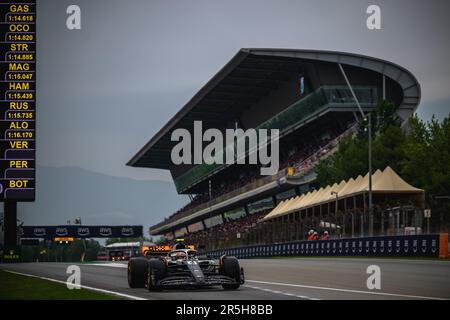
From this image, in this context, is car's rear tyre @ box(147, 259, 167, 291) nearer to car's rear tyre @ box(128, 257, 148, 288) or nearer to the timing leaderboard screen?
car's rear tyre @ box(128, 257, 148, 288)

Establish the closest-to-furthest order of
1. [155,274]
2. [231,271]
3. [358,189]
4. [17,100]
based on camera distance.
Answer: [155,274], [231,271], [17,100], [358,189]

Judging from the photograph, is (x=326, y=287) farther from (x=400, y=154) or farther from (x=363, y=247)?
(x=400, y=154)

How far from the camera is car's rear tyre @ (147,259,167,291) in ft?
65.5

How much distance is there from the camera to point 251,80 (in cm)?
8844

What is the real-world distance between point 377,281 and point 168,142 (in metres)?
106

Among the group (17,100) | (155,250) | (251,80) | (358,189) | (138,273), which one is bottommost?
(138,273)

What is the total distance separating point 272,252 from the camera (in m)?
60.4

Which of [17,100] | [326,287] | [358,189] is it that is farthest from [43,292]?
[358,189]

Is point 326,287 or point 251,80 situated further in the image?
point 251,80

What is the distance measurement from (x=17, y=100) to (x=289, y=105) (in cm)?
4711

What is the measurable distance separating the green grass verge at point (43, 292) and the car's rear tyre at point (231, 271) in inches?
115

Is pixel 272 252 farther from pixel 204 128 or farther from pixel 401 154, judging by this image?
pixel 204 128
